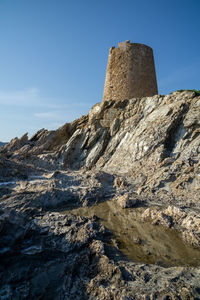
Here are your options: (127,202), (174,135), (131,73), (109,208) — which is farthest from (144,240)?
(131,73)

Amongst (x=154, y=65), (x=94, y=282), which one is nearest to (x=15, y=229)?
(x=94, y=282)

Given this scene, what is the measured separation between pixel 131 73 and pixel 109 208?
→ 1812 centimetres

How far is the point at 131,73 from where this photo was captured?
75.4ft

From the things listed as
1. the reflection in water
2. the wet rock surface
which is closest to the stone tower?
the wet rock surface

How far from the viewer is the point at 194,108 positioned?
15219 millimetres

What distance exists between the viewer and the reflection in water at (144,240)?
555 centimetres

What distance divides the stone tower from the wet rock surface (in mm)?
2772

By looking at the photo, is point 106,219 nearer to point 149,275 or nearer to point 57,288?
point 149,275

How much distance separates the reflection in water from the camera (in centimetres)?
555

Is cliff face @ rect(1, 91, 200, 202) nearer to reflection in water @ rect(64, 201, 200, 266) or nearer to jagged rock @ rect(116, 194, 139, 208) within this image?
jagged rock @ rect(116, 194, 139, 208)

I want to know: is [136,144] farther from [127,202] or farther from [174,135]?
[127,202]

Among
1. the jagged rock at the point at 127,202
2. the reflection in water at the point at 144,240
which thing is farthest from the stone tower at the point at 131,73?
the reflection in water at the point at 144,240

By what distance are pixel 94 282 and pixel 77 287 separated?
35 cm

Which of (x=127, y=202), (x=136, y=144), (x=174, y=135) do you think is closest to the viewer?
(x=127, y=202)
